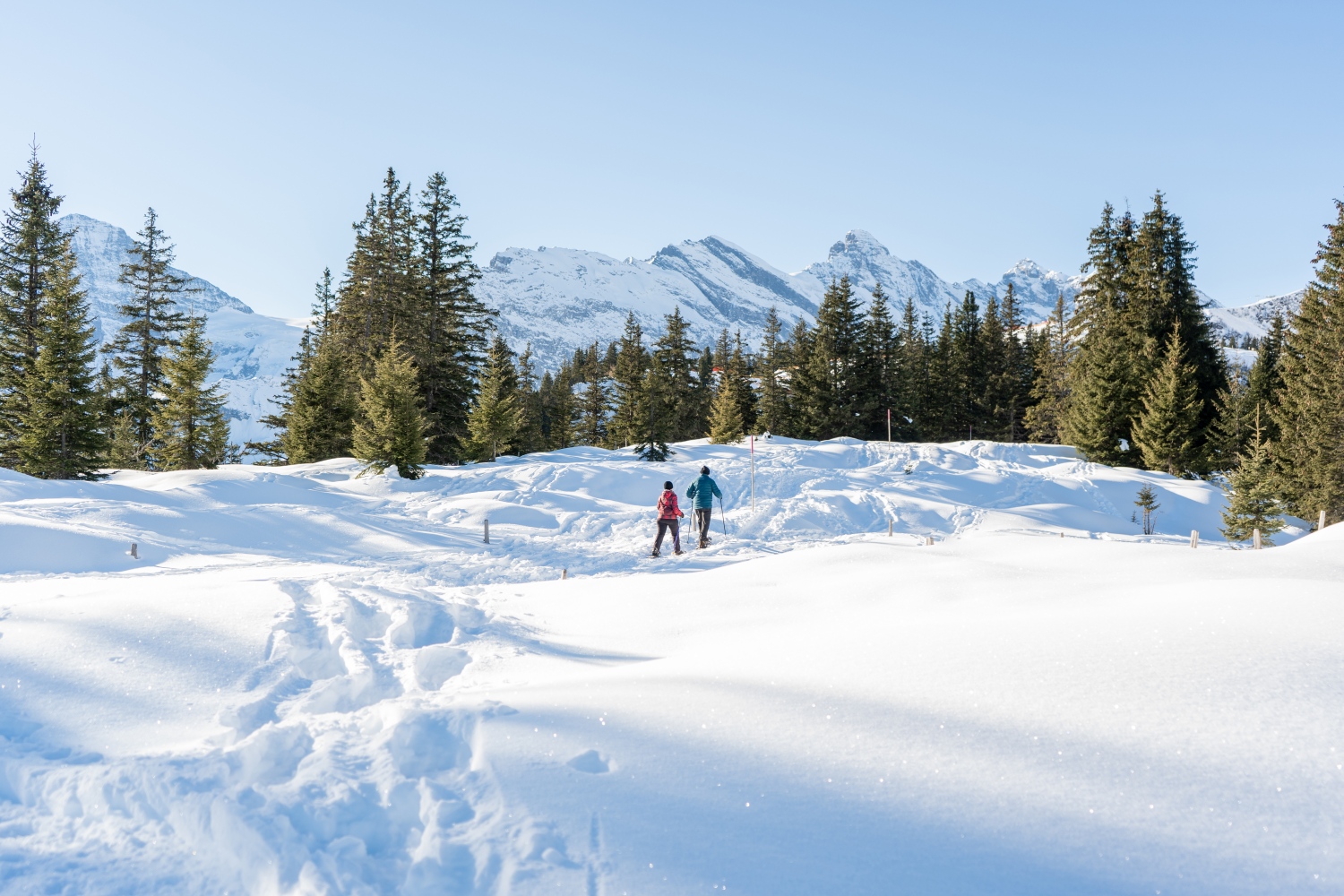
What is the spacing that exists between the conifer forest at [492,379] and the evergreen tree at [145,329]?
14 centimetres

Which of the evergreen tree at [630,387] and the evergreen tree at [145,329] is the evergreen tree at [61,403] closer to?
the evergreen tree at [145,329]

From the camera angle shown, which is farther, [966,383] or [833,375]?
[966,383]

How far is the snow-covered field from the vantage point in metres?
2.72

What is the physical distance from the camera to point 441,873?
9.23 feet

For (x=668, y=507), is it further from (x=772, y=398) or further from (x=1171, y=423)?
(x=772, y=398)

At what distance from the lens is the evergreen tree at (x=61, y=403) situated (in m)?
24.4

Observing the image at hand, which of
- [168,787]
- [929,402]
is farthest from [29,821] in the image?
[929,402]

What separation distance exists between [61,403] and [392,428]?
13.4 metres

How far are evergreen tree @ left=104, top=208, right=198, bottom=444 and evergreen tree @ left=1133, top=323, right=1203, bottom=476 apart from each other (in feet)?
154

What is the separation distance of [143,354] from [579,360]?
72.2 m

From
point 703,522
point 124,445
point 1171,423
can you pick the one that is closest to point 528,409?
point 124,445

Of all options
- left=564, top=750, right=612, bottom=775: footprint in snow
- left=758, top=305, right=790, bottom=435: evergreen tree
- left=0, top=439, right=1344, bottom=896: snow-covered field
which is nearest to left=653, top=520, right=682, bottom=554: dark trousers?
left=0, top=439, right=1344, bottom=896: snow-covered field

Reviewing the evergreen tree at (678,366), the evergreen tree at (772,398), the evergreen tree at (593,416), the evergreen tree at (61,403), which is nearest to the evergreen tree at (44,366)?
the evergreen tree at (61,403)

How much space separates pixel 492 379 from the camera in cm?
3147
